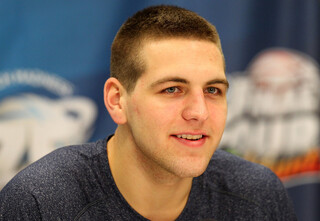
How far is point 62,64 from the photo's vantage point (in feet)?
7.92

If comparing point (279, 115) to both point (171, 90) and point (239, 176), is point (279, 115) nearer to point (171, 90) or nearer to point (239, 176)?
point (239, 176)

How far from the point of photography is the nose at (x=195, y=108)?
1.32m

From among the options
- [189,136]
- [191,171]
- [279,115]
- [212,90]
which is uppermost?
[212,90]

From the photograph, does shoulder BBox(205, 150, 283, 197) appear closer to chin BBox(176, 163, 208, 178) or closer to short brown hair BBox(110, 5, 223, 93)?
chin BBox(176, 163, 208, 178)

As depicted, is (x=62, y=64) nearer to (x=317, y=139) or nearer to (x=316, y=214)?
(x=317, y=139)

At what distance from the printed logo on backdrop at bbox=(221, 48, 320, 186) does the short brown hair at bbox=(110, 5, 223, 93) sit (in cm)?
120

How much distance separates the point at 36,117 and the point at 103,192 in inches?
42.2

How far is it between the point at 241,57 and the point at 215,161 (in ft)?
3.61

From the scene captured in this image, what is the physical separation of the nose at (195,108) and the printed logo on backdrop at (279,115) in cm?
134

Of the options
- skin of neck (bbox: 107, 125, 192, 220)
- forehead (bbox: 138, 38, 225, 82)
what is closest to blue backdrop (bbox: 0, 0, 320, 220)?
skin of neck (bbox: 107, 125, 192, 220)

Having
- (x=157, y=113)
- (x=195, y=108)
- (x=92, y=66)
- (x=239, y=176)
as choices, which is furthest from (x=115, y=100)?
(x=92, y=66)

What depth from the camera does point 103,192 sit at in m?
1.48

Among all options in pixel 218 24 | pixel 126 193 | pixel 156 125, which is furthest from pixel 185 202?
pixel 218 24

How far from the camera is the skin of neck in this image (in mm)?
1490
